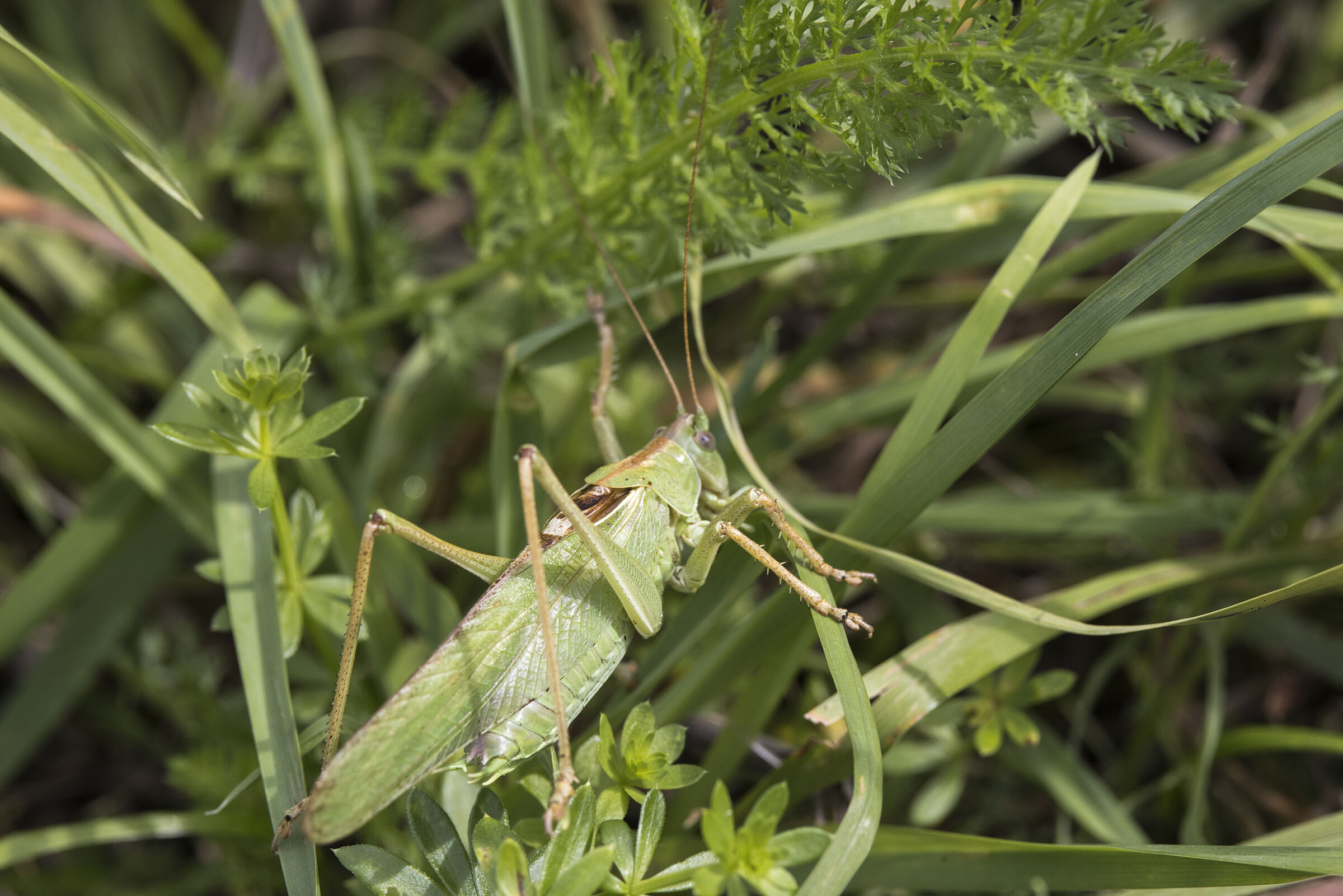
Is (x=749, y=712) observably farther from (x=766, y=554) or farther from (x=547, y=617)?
(x=547, y=617)

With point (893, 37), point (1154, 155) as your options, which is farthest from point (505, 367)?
point (1154, 155)

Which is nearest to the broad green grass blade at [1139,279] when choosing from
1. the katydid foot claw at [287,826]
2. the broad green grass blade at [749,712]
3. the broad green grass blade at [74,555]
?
the broad green grass blade at [749,712]

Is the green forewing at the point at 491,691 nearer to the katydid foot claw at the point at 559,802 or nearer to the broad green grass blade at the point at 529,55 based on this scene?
the katydid foot claw at the point at 559,802

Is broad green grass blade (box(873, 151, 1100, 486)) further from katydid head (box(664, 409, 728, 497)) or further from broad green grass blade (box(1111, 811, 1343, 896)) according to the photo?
broad green grass blade (box(1111, 811, 1343, 896))

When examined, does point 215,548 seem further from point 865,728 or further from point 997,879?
point 997,879

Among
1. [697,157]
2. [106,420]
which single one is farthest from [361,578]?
[106,420]
